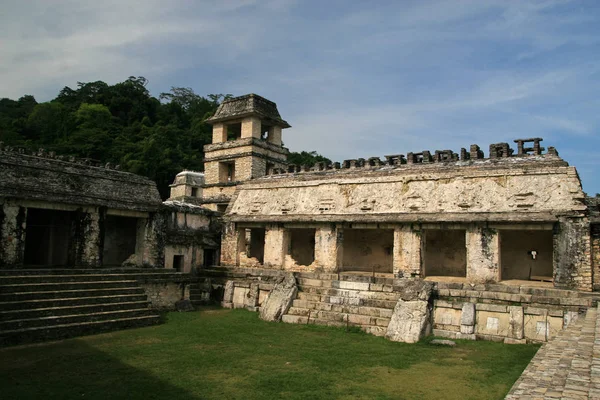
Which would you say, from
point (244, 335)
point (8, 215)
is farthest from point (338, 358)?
point (8, 215)

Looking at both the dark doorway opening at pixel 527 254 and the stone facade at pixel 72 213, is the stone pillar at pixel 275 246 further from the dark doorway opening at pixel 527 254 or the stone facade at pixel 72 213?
the dark doorway opening at pixel 527 254

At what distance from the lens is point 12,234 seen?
15.4m

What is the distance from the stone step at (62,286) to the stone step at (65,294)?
0.79 ft

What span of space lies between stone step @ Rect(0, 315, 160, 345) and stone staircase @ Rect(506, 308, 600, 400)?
11027mm

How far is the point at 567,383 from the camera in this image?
615 cm

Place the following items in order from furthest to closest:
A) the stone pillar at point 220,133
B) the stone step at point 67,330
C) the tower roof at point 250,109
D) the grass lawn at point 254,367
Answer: the stone pillar at point 220,133
the tower roof at point 250,109
the stone step at point 67,330
the grass lawn at point 254,367

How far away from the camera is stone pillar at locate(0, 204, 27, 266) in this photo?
15219 mm

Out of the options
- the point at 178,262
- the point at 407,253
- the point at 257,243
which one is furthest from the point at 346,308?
the point at 178,262

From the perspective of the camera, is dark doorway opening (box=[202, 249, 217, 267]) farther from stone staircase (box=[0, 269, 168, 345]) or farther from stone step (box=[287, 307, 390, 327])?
stone step (box=[287, 307, 390, 327])

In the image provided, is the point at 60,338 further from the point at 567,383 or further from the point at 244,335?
the point at 567,383

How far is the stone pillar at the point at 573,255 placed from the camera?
1405 cm

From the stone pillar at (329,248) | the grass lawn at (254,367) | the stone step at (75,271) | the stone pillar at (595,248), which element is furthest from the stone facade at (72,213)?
the stone pillar at (595,248)

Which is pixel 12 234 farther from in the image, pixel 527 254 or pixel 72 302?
pixel 527 254

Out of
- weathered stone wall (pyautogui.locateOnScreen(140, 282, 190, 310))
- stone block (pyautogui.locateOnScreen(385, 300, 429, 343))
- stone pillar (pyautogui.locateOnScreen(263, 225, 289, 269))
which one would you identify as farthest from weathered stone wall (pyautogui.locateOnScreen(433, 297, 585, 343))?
weathered stone wall (pyautogui.locateOnScreen(140, 282, 190, 310))
